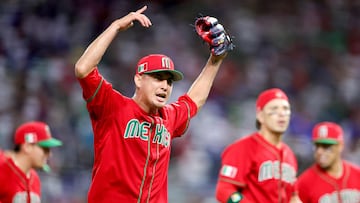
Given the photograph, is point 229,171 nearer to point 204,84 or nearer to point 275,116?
point 275,116

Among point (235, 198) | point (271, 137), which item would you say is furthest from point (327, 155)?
point (235, 198)

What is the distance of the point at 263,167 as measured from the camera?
277 inches

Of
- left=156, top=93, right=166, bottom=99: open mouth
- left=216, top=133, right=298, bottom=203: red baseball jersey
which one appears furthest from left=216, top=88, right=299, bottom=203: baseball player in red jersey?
left=156, top=93, right=166, bottom=99: open mouth

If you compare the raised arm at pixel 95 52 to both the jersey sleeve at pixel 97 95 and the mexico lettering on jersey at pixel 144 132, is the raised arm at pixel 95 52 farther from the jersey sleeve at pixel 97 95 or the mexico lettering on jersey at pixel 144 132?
the mexico lettering on jersey at pixel 144 132

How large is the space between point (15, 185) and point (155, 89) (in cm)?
226

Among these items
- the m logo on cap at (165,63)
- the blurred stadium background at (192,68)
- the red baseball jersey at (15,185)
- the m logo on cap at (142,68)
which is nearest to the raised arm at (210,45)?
the m logo on cap at (165,63)

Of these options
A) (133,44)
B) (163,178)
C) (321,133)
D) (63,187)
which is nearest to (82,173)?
(63,187)

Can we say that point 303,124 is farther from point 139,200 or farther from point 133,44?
point 139,200

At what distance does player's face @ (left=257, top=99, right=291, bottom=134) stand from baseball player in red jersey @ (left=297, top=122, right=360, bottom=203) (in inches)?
34.6

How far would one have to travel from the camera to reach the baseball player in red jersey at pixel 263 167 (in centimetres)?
690

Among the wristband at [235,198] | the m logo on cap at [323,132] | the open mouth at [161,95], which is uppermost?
the m logo on cap at [323,132]

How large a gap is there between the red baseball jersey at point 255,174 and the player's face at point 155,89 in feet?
4.85

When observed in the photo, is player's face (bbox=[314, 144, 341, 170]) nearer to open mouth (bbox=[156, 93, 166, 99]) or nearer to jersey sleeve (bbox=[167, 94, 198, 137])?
jersey sleeve (bbox=[167, 94, 198, 137])

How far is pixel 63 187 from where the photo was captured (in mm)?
10117
